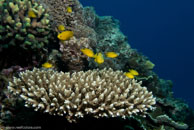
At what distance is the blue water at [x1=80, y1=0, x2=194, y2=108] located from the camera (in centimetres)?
8962

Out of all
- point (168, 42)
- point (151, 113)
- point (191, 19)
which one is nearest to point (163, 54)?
point (168, 42)

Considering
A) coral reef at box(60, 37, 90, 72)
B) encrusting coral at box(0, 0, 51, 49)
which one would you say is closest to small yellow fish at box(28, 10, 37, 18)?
encrusting coral at box(0, 0, 51, 49)

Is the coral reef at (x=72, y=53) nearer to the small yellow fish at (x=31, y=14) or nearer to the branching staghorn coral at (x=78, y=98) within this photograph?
the small yellow fish at (x=31, y=14)

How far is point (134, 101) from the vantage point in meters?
3.68

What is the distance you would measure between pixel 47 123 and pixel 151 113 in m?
3.96

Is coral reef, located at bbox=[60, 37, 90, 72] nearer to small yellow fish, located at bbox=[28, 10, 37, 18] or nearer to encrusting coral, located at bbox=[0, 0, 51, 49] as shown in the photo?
encrusting coral, located at bbox=[0, 0, 51, 49]

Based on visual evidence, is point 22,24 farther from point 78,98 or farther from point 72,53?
point 78,98

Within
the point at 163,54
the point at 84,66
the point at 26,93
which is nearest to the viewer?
the point at 26,93

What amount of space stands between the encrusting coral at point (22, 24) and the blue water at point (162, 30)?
268 feet

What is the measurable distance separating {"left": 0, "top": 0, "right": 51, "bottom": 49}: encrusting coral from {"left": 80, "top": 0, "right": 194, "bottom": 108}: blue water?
81.6 metres

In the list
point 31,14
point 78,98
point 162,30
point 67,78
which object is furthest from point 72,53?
point 162,30

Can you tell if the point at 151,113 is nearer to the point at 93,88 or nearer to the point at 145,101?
the point at 145,101

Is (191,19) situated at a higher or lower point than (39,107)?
higher

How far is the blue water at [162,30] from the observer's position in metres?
89.6
